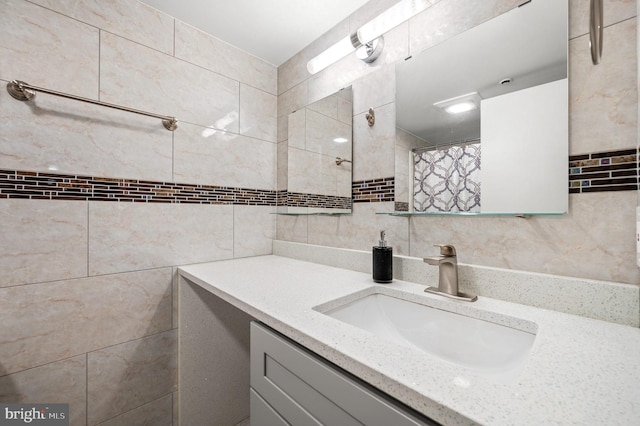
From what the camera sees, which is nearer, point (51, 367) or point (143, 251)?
point (51, 367)

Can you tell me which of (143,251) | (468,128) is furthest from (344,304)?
(143,251)

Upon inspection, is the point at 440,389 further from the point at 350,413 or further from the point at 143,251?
the point at 143,251

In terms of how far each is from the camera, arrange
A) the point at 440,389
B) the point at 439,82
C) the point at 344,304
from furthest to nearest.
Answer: the point at 439,82 < the point at 344,304 < the point at 440,389

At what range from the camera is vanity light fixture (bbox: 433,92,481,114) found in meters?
0.96

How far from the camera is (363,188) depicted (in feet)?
4.42

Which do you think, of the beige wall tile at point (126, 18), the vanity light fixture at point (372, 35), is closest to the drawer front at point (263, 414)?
the vanity light fixture at point (372, 35)

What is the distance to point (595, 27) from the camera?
0.53 meters

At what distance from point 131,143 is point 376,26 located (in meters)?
1.23

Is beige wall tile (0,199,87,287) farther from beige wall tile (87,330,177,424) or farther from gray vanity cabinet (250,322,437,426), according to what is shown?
gray vanity cabinet (250,322,437,426)

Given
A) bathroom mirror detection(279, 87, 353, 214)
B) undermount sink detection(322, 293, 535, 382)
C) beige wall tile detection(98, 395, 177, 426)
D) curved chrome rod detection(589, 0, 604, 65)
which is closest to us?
curved chrome rod detection(589, 0, 604, 65)

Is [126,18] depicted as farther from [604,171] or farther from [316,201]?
[604,171]

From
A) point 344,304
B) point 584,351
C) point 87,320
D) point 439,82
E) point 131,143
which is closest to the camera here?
point 584,351

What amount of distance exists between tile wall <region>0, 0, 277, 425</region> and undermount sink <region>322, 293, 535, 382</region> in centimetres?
95

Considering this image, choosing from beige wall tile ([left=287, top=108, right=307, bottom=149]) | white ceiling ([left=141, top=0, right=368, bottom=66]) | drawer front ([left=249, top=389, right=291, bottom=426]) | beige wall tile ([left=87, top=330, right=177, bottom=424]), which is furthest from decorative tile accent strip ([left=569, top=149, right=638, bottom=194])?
beige wall tile ([left=87, top=330, right=177, bottom=424])
